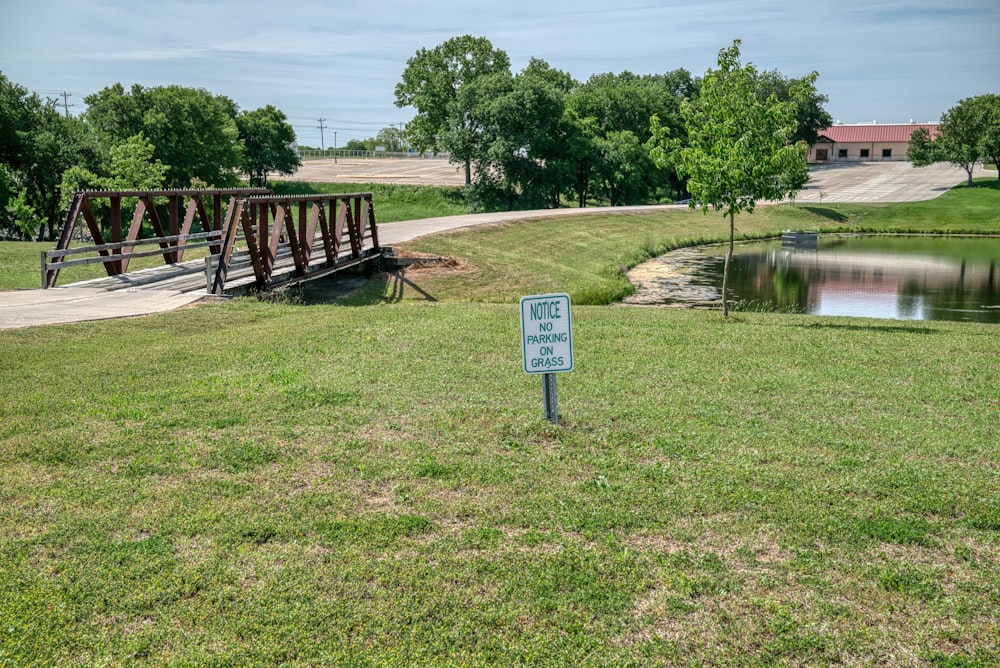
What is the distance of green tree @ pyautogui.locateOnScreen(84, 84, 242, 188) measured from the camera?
183 feet

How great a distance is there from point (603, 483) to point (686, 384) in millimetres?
3688

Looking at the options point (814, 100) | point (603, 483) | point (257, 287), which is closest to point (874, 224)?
point (814, 100)

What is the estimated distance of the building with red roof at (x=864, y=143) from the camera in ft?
396

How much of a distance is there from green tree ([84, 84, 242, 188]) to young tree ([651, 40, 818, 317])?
46.4 m

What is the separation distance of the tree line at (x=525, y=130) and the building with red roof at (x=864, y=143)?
58.9 metres

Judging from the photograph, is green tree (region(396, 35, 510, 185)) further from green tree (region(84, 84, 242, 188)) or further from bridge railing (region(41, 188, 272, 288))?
bridge railing (region(41, 188, 272, 288))

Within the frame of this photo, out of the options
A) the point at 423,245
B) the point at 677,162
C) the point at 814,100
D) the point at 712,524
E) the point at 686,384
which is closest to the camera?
the point at 712,524

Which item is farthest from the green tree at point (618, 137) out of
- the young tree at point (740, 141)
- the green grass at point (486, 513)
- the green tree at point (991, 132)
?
the green grass at point (486, 513)

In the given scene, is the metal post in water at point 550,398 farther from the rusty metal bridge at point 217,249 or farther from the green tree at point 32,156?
the green tree at point 32,156

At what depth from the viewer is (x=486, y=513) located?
6.01 meters

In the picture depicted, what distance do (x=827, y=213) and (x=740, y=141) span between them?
54522 millimetres

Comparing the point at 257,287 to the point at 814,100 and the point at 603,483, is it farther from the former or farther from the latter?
the point at 814,100

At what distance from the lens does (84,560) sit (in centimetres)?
524

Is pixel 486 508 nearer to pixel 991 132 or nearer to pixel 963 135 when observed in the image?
pixel 991 132
